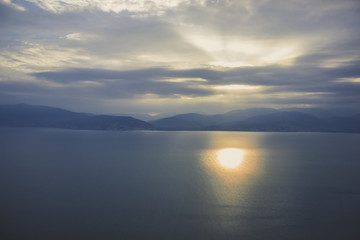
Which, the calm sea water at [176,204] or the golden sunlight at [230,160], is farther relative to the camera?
the golden sunlight at [230,160]

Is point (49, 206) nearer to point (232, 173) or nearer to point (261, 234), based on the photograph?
point (261, 234)

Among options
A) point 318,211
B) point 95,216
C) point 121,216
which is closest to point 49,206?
point 95,216

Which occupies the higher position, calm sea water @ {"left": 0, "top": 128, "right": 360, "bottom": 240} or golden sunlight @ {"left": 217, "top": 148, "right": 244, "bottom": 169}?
golden sunlight @ {"left": 217, "top": 148, "right": 244, "bottom": 169}

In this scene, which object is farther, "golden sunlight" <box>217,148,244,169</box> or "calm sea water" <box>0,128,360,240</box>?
"golden sunlight" <box>217,148,244,169</box>

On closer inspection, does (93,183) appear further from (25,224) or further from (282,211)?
(282,211)

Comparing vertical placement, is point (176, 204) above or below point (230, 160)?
below

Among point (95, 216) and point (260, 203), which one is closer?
point (95, 216)

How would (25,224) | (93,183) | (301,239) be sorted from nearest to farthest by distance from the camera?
1. (301,239)
2. (25,224)
3. (93,183)

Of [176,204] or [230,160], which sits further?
[230,160]

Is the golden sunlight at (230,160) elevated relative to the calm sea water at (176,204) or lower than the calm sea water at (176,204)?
elevated

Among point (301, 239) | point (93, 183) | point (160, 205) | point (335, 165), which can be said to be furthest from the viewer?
point (335, 165)
